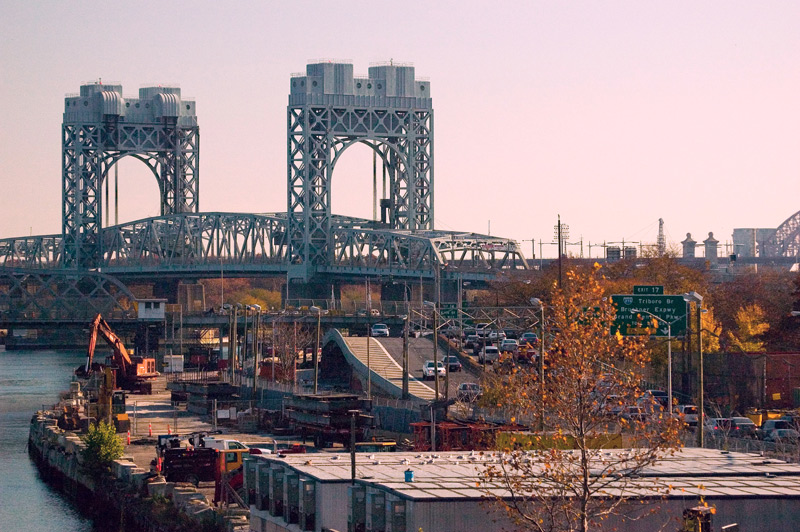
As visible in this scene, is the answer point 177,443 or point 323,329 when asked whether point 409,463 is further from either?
point 323,329

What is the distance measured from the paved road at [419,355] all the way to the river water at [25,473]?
1022 inches

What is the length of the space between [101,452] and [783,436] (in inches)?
1237

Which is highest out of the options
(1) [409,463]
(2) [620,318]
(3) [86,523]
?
(2) [620,318]

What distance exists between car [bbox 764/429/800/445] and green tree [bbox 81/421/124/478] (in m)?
30.1

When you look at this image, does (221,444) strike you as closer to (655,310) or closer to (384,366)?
(655,310)

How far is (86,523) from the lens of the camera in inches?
2586

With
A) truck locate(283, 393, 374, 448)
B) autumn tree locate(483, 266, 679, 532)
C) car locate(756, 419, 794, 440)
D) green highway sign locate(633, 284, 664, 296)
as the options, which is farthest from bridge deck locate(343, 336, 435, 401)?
autumn tree locate(483, 266, 679, 532)

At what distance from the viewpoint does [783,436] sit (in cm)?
6519

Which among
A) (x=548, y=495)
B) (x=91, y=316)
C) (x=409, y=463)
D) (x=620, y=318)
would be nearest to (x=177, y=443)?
(x=620, y=318)

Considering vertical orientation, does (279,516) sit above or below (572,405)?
below

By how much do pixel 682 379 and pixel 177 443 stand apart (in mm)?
30501

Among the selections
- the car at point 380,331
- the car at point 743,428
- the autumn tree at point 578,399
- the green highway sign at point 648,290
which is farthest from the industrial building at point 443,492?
the car at point 380,331

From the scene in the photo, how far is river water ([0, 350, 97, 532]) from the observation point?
65.6 metres

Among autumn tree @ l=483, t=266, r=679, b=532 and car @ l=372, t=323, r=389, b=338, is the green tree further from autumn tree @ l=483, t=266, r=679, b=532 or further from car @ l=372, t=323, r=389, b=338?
car @ l=372, t=323, r=389, b=338
